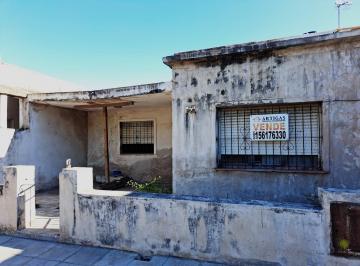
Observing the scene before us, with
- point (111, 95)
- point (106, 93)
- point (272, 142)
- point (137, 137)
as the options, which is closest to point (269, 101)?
point (272, 142)

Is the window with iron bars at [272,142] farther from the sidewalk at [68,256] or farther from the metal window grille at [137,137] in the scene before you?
the metal window grille at [137,137]

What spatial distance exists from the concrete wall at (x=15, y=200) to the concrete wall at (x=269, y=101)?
10.4 ft

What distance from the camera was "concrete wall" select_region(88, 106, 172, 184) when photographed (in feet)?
34.4

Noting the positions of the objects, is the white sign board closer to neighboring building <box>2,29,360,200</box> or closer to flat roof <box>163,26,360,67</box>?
neighboring building <box>2,29,360,200</box>

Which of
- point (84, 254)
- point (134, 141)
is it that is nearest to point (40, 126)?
point (134, 141)

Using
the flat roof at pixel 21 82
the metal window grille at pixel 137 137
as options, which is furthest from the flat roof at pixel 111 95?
the metal window grille at pixel 137 137

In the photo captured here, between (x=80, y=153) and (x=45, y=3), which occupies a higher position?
(x=45, y=3)

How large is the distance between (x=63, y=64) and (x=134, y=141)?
8.03 m

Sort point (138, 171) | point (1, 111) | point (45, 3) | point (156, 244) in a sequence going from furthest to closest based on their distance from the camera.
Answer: point (138, 171) < point (45, 3) < point (1, 111) < point (156, 244)

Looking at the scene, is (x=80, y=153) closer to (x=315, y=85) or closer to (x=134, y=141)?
(x=134, y=141)

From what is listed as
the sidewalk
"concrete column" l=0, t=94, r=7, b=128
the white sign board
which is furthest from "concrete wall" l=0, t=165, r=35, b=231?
the white sign board

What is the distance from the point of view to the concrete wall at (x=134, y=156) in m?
10.5

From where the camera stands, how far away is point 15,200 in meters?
5.20

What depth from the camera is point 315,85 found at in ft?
17.3
